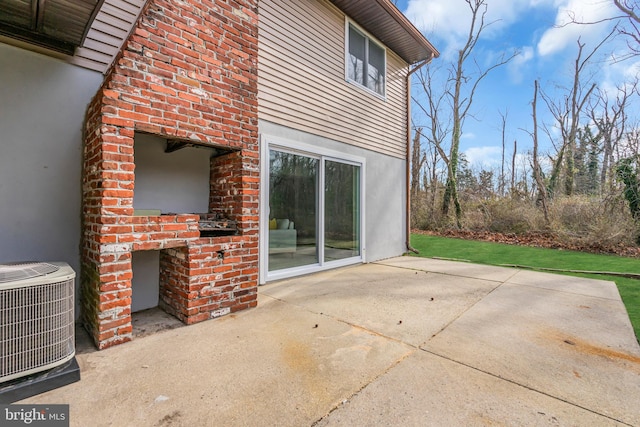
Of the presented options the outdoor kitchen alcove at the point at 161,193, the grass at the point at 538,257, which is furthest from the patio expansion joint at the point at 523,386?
the grass at the point at 538,257

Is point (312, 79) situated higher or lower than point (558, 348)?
higher

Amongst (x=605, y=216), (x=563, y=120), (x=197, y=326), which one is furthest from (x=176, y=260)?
(x=563, y=120)

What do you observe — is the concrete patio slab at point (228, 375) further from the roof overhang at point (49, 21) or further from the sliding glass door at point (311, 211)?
the roof overhang at point (49, 21)

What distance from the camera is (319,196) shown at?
16.5 ft

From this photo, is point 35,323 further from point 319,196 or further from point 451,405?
point 319,196

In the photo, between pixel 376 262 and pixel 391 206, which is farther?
pixel 391 206

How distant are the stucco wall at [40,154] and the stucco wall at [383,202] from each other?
3497mm

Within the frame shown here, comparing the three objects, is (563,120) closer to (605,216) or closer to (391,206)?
(605,216)

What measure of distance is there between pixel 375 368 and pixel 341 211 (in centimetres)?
365

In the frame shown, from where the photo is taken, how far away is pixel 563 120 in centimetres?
1488

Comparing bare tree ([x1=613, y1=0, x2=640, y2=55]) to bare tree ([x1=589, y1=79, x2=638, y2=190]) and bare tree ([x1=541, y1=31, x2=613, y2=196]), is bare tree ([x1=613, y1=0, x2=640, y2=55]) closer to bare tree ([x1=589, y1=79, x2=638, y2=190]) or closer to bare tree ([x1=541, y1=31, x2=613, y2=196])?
bare tree ([x1=541, y1=31, x2=613, y2=196])

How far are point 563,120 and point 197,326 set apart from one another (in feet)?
62.3

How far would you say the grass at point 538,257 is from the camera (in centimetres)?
462

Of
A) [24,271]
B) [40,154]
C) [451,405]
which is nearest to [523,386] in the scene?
[451,405]
